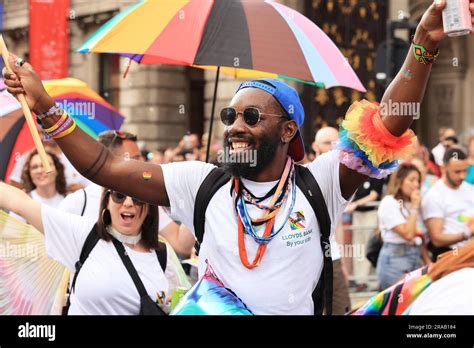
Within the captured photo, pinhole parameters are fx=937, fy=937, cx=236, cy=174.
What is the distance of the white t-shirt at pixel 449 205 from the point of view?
8492 millimetres

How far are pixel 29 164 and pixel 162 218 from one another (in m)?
1.66

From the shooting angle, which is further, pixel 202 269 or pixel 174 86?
pixel 174 86

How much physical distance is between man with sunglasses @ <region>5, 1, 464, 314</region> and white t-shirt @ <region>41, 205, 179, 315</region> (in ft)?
3.63

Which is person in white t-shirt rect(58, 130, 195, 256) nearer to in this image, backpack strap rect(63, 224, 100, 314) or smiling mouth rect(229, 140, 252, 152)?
backpack strap rect(63, 224, 100, 314)

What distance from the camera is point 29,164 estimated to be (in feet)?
23.5

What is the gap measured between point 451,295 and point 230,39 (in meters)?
2.69

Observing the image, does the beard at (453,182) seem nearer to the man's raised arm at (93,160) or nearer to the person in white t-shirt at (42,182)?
the person in white t-shirt at (42,182)

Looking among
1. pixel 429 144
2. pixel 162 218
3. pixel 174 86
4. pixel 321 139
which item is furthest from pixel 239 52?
pixel 429 144

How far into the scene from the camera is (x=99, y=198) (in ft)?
18.3

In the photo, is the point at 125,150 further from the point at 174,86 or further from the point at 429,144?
the point at 429,144

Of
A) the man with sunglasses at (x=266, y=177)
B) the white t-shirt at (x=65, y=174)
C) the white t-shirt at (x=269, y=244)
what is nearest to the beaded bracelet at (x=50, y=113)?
the man with sunglasses at (x=266, y=177)

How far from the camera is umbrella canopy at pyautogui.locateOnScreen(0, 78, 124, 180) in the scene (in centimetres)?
754

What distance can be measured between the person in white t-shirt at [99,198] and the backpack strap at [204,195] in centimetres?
179

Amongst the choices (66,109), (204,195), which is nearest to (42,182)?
(66,109)
